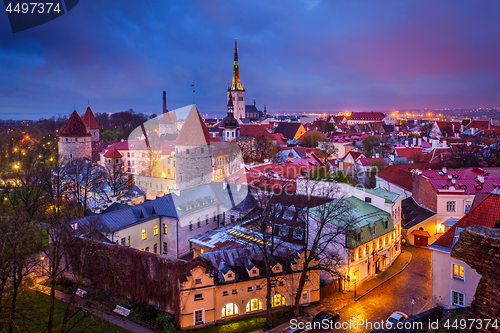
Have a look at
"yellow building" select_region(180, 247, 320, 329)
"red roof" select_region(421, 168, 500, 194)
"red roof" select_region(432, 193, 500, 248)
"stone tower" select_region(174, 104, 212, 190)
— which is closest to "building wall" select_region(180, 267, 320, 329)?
"yellow building" select_region(180, 247, 320, 329)

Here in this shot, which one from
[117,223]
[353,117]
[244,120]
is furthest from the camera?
[353,117]

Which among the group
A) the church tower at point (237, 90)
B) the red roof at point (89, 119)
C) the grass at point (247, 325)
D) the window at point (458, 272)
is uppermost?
the church tower at point (237, 90)

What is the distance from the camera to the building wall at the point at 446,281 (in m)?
16.7

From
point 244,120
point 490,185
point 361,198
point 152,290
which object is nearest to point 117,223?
point 152,290

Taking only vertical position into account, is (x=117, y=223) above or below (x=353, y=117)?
below

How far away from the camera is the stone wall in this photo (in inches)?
244

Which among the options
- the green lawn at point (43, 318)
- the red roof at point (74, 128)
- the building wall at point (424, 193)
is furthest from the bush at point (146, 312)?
the red roof at point (74, 128)

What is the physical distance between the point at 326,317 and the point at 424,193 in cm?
1741

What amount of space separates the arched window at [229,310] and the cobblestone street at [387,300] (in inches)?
193

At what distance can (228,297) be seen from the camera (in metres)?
18.4

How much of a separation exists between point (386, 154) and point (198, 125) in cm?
3468

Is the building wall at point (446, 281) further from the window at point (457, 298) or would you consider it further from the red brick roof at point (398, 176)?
the red brick roof at point (398, 176)

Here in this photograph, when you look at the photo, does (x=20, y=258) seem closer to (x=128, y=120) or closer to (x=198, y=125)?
(x=198, y=125)

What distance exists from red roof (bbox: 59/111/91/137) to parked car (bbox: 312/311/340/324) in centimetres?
4440
